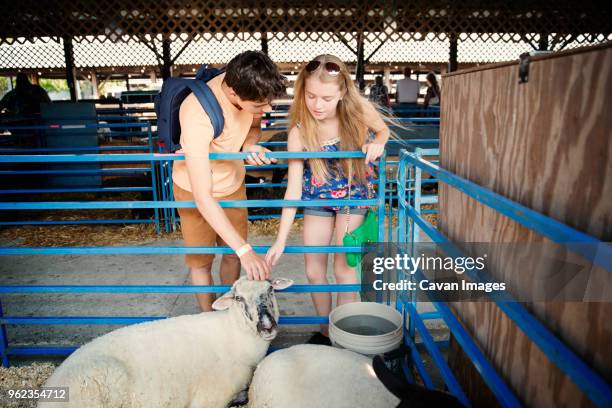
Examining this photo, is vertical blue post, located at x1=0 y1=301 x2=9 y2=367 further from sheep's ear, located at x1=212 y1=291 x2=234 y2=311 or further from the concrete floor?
sheep's ear, located at x1=212 y1=291 x2=234 y2=311

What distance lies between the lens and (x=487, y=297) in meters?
1.59

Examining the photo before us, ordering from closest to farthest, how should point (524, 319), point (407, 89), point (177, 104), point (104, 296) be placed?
point (524, 319) < point (177, 104) < point (104, 296) < point (407, 89)

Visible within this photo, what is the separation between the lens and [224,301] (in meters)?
2.39

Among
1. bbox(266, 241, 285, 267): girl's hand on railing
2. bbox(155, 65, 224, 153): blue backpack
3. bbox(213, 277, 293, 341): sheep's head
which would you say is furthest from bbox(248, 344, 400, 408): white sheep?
bbox(155, 65, 224, 153): blue backpack

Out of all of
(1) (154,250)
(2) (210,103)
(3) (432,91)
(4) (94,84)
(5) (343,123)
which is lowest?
(1) (154,250)

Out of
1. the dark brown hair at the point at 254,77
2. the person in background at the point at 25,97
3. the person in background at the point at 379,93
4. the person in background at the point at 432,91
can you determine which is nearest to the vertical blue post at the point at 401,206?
the dark brown hair at the point at 254,77

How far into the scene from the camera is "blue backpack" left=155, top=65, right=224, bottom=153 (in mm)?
2330

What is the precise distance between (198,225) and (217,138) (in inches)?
22.1

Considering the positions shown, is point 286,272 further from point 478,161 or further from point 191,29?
point 191,29

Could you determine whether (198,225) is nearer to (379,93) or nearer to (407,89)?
(379,93)

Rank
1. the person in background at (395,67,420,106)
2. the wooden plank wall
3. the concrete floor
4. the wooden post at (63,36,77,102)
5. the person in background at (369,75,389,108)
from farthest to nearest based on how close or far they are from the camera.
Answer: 1. the person in background at (395,67,420,106)
2. the wooden post at (63,36,77,102)
3. the person in background at (369,75,389,108)
4. the concrete floor
5. the wooden plank wall

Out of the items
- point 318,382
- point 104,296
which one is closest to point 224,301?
point 318,382

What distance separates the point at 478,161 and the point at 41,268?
15.8 ft

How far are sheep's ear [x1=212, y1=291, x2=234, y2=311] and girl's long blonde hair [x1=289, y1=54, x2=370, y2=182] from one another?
808mm
